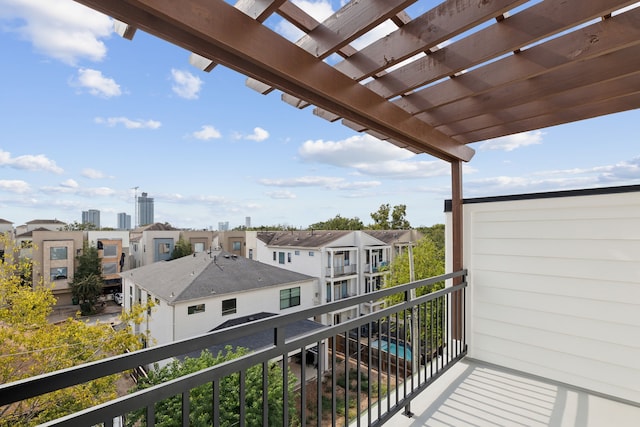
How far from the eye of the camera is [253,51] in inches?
43.8

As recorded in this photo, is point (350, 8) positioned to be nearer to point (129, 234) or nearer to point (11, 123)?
point (11, 123)

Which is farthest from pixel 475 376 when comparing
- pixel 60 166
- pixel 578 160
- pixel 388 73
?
pixel 60 166

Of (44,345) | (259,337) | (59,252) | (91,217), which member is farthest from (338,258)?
(91,217)

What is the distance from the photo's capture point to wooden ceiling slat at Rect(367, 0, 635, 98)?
1098mm

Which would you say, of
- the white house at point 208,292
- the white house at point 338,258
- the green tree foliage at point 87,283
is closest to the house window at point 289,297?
the white house at point 208,292

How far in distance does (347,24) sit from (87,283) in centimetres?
1869

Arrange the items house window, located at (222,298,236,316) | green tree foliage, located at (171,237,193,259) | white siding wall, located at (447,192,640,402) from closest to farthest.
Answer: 1. white siding wall, located at (447,192,640,402)
2. house window, located at (222,298,236,316)
3. green tree foliage, located at (171,237,193,259)

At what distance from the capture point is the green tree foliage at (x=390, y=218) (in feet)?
65.1

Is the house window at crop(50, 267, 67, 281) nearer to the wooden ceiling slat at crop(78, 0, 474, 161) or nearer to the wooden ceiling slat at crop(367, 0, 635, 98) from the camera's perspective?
the wooden ceiling slat at crop(78, 0, 474, 161)

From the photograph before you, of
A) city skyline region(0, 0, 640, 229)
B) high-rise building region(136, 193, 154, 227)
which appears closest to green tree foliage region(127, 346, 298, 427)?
city skyline region(0, 0, 640, 229)

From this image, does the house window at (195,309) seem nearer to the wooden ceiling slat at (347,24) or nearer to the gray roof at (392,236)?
the wooden ceiling slat at (347,24)

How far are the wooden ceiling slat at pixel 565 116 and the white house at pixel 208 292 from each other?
25.5ft

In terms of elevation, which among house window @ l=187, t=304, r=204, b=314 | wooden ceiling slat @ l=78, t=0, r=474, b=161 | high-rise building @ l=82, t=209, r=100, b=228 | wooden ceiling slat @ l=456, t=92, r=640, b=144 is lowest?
house window @ l=187, t=304, r=204, b=314

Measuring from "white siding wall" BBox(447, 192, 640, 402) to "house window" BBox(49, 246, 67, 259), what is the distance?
18.9 meters
